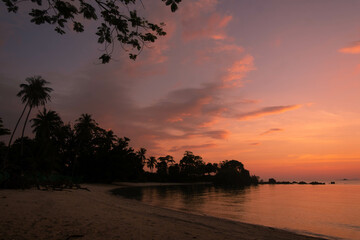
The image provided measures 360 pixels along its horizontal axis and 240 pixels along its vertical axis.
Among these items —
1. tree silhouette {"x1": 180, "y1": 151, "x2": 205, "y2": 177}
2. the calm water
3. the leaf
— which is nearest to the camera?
the leaf

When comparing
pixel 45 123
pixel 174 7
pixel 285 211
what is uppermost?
pixel 45 123

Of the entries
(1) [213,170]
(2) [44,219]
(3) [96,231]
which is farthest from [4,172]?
(1) [213,170]

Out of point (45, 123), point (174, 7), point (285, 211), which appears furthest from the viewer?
point (45, 123)

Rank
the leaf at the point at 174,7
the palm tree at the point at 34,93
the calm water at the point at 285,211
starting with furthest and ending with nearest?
1. the palm tree at the point at 34,93
2. the calm water at the point at 285,211
3. the leaf at the point at 174,7

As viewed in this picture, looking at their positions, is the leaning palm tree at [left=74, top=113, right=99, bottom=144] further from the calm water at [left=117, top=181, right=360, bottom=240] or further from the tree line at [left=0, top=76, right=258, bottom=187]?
the calm water at [left=117, top=181, right=360, bottom=240]

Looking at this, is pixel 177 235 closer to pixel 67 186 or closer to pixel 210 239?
pixel 210 239

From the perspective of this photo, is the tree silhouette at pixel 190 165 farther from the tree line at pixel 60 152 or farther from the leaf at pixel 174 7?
the leaf at pixel 174 7

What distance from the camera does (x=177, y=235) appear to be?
26.0ft

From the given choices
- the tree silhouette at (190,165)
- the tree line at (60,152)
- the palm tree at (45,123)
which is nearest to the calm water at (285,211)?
the tree line at (60,152)

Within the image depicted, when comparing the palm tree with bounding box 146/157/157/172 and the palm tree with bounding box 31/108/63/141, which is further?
the palm tree with bounding box 146/157/157/172

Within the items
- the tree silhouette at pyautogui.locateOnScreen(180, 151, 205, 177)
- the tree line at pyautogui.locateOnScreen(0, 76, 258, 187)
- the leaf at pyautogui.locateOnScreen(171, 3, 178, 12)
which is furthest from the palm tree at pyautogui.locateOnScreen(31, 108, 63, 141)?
the tree silhouette at pyautogui.locateOnScreen(180, 151, 205, 177)

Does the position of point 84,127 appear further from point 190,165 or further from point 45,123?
point 190,165

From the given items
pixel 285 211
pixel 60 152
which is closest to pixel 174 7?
pixel 285 211

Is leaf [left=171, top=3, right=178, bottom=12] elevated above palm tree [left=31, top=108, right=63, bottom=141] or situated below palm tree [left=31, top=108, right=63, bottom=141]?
below
